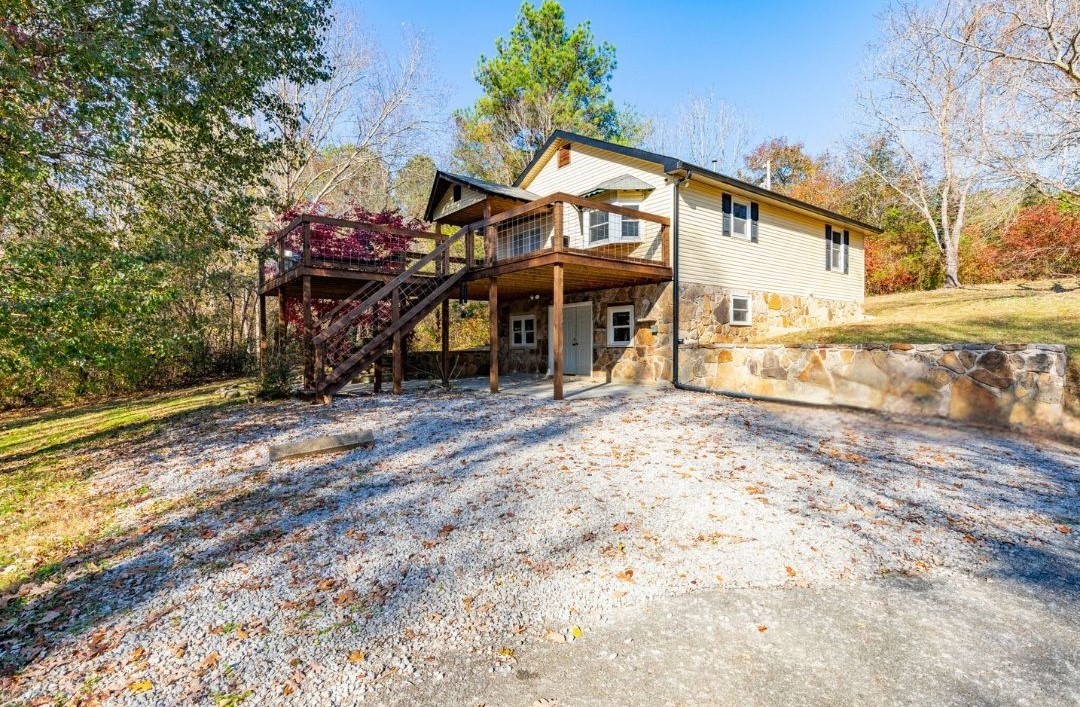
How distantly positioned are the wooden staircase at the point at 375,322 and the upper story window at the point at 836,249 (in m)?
11.4

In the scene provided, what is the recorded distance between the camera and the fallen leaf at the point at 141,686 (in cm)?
214

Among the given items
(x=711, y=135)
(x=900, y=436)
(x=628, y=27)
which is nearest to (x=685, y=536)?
(x=900, y=436)

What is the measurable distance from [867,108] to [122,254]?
23.3 metres

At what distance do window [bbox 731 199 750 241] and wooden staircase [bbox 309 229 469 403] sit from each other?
674cm

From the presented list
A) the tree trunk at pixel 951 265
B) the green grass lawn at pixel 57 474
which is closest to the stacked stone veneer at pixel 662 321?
the tree trunk at pixel 951 265

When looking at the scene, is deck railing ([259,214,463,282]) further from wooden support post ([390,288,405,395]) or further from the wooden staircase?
wooden support post ([390,288,405,395])

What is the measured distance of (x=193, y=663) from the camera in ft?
7.60

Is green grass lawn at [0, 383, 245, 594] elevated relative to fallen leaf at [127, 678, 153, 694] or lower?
elevated

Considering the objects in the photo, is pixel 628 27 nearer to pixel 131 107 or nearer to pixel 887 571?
pixel 131 107

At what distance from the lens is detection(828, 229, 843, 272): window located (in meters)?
15.4

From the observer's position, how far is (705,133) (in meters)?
26.0

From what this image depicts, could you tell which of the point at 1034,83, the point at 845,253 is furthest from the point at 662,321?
the point at 1034,83

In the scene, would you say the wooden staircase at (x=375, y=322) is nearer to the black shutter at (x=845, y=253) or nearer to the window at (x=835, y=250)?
the window at (x=835, y=250)

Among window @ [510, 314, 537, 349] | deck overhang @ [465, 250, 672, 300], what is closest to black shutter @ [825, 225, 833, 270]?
deck overhang @ [465, 250, 672, 300]
